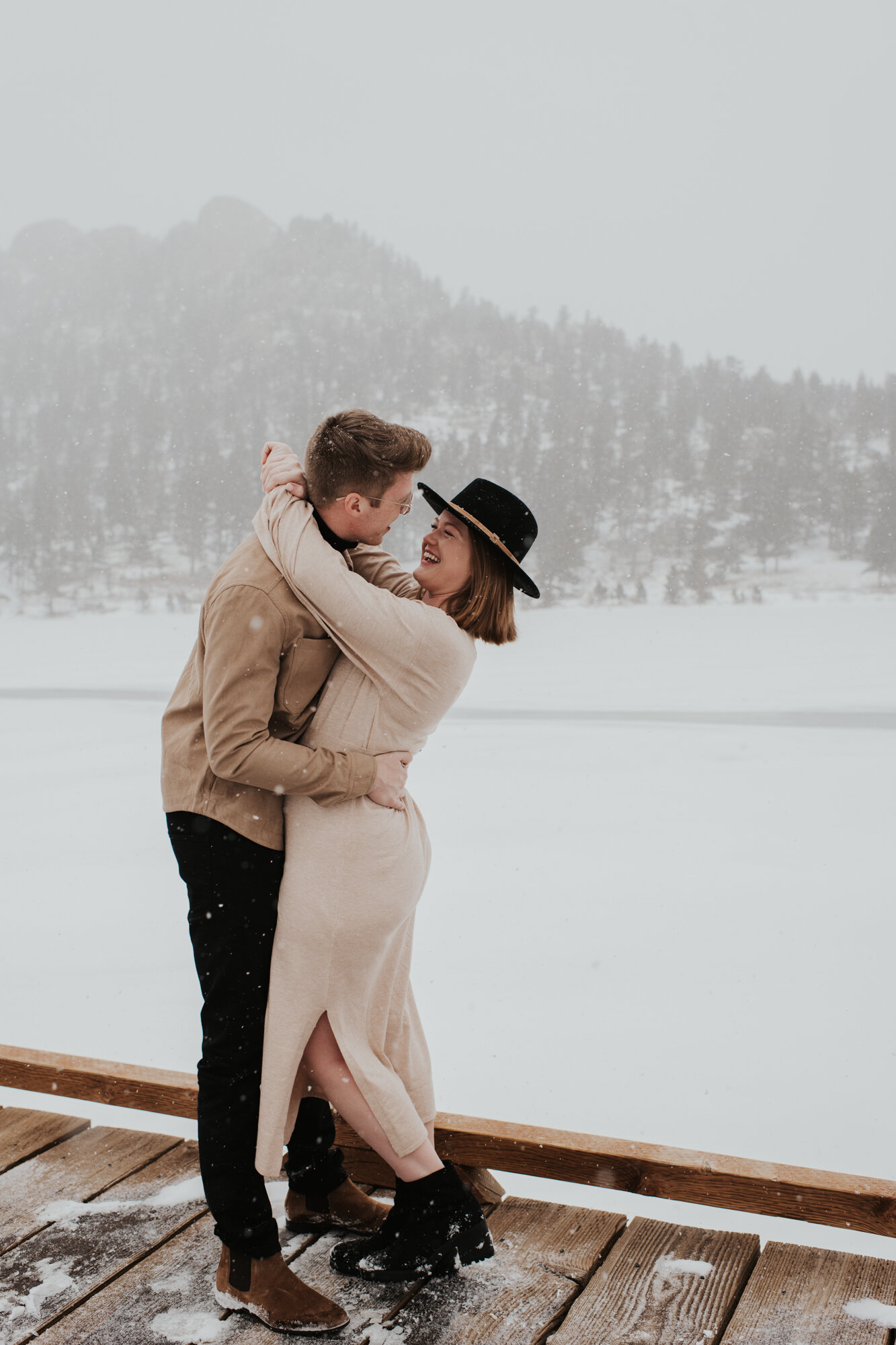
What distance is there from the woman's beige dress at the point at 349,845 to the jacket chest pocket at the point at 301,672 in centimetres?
3

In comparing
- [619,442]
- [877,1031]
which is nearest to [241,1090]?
[877,1031]

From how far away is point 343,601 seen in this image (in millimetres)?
1369

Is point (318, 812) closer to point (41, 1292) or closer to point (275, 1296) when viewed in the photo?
point (275, 1296)

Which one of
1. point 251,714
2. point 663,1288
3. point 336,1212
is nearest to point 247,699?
point 251,714

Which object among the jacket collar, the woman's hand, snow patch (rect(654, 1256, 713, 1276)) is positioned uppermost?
the woman's hand

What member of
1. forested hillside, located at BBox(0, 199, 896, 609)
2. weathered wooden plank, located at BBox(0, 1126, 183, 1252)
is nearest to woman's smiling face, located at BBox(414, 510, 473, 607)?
weathered wooden plank, located at BBox(0, 1126, 183, 1252)

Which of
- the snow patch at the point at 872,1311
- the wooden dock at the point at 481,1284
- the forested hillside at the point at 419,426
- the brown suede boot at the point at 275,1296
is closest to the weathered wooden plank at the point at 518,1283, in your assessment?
the wooden dock at the point at 481,1284

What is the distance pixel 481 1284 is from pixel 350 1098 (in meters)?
0.35

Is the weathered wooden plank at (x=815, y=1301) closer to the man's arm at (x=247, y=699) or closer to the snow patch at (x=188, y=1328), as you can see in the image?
the snow patch at (x=188, y=1328)

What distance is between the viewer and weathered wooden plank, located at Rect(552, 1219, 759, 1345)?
4.60 ft

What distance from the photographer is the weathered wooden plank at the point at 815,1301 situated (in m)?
1.38

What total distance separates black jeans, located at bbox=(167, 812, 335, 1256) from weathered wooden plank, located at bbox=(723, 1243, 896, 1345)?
2.29ft

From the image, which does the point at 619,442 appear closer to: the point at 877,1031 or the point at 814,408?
the point at 814,408

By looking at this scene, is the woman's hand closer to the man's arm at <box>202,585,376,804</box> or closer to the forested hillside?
the man's arm at <box>202,585,376,804</box>
